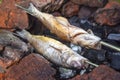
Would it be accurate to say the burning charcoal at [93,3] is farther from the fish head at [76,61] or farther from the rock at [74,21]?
the fish head at [76,61]

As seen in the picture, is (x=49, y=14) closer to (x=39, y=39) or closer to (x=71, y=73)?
(x=39, y=39)

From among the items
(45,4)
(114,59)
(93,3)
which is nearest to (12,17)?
(45,4)

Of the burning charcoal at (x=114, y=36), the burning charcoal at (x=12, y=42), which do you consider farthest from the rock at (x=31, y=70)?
the burning charcoal at (x=114, y=36)

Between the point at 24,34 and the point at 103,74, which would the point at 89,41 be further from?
the point at 24,34

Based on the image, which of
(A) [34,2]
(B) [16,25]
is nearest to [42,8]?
(A) [34,2]

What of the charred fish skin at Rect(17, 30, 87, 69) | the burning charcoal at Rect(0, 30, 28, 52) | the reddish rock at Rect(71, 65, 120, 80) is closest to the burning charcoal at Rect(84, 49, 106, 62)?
the charred fish skin at Rect(17, 30, 87, 69)

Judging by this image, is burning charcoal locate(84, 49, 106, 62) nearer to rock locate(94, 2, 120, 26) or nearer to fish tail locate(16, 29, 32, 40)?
rock locate(94, 2, 120, 26)
